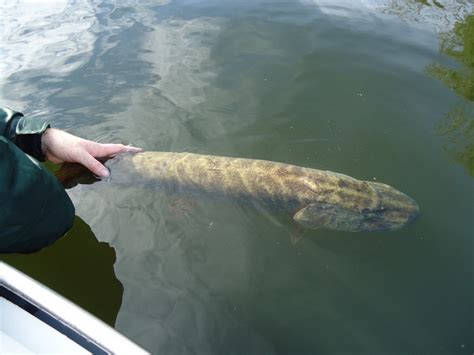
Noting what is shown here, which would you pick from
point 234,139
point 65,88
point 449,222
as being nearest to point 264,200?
point 234,139

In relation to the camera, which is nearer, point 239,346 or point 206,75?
point 239,346

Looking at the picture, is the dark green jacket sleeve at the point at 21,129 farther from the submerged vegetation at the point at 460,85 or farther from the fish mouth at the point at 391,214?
the submerged vegetation at the point at 460,85

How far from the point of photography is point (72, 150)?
3.57m

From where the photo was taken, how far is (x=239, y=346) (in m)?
2.96

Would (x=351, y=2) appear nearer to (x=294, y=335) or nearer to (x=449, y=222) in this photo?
(x=449, y=222)

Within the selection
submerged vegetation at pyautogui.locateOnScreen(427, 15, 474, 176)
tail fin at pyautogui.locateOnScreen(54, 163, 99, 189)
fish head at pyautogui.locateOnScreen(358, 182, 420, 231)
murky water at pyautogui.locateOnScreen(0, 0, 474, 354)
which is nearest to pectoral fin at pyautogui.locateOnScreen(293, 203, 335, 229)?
murky water at pyautogui.locateOnScreen(0, 0, 474, 354)

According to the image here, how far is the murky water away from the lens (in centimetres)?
317

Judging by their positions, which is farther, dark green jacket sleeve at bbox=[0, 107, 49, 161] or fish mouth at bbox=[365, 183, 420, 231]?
→ fish mouth at bbox=[365, 183, 420, 231]

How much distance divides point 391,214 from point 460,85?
2.90 metres

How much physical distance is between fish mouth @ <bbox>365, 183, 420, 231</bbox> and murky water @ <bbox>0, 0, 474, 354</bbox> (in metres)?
0.14

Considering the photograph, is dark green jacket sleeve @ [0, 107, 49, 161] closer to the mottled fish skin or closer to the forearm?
the forearm

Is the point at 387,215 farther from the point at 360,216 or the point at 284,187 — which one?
the point at 284,187

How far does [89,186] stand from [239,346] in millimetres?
2501

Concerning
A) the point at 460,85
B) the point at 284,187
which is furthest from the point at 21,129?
the point at 460,85
